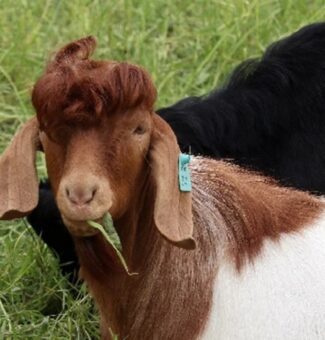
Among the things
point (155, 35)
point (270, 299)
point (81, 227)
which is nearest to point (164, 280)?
point (270, 299)

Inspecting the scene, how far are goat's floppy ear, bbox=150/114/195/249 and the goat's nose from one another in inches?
9.3

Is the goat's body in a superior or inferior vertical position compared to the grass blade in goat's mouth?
inferior

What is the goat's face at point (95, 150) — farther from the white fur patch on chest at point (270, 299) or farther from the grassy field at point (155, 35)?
the grassy field at point (155, 35)

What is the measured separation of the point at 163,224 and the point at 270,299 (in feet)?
1.60

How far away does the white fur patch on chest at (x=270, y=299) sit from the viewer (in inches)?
151

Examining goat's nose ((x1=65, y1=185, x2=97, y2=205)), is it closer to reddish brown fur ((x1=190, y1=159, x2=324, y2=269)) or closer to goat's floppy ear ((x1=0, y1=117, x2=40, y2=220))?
goat's floppy ear ((x1=0, y1=117, x2=40, y2=220))

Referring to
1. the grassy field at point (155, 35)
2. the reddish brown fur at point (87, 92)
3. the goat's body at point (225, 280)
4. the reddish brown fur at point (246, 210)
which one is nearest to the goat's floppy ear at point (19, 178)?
the reddish brown fur at point (87, 92)

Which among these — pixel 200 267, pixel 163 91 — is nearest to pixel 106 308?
pixel 200 267

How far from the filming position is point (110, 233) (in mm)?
3613

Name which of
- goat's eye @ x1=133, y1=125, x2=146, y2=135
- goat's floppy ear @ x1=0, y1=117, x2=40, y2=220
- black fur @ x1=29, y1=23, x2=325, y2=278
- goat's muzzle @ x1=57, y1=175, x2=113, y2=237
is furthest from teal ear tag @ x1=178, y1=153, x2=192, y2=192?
black fur @ x1=29, y1=23, x2=325, y2=278

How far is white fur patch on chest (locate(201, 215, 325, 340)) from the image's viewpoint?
3.85m

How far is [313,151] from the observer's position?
16.0 feet

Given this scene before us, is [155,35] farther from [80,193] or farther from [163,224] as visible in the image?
[80,193]

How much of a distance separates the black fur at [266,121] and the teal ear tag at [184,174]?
105 cm
